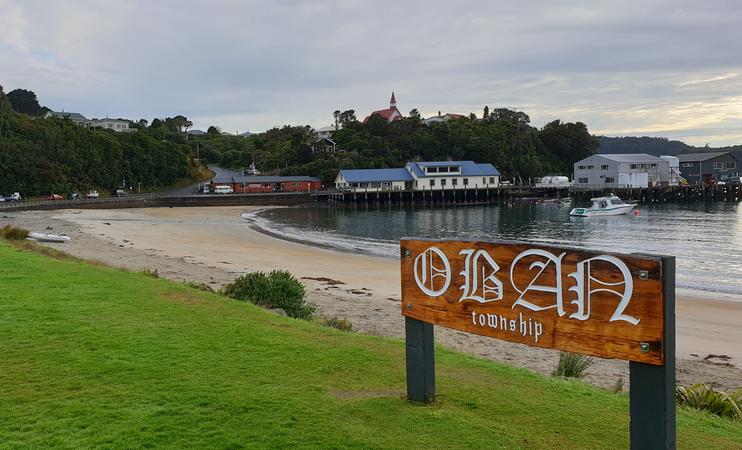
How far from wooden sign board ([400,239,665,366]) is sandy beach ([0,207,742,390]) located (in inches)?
178

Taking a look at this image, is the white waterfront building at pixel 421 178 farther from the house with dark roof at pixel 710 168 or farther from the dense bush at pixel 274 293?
the dense bush at pixel 274 293

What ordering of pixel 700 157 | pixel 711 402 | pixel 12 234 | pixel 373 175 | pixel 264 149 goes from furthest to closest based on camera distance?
pixel 264 149
pixel 700 157
pixel 373 175
pixel 12 234
pixel 711 402

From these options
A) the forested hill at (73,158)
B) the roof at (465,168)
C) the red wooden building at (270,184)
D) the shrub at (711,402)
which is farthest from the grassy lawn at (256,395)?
the roof at (465,168)

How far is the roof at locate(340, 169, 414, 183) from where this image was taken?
285ft

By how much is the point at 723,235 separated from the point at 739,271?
1598 centimetres

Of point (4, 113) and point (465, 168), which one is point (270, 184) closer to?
point (465, 168)

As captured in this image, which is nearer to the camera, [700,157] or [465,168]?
[465,168]

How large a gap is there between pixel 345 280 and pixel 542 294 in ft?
56.2

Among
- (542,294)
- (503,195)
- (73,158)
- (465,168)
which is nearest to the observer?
(542,294)

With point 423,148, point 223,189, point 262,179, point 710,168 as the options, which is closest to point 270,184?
point 262,179

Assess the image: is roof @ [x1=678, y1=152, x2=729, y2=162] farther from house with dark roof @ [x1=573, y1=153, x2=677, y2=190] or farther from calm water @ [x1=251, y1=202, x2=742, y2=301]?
calm water @ [x1=251, y1=202, x2=742, y2=301]

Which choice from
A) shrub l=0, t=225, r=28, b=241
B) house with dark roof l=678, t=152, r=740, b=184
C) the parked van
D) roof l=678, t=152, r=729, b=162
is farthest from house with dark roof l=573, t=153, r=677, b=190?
shrub l=0, t=225, r=28, b=241

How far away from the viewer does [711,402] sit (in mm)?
6266

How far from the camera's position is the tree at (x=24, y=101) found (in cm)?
11625
